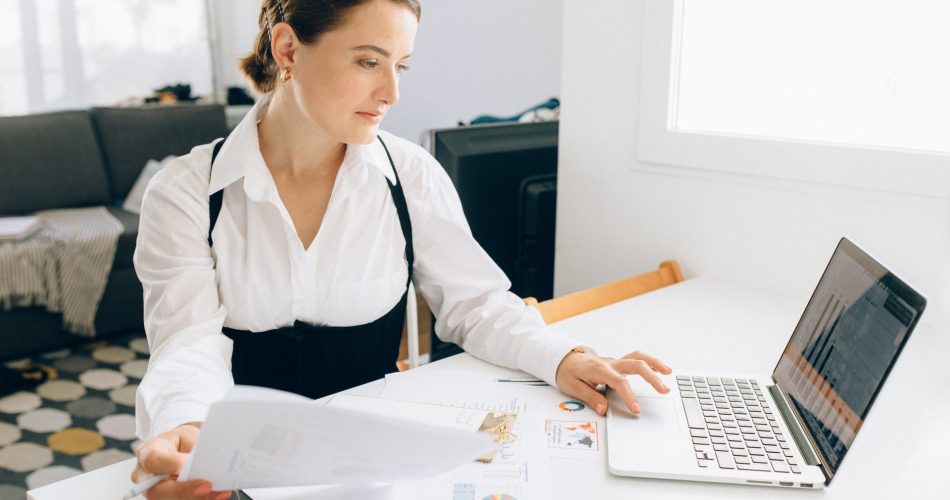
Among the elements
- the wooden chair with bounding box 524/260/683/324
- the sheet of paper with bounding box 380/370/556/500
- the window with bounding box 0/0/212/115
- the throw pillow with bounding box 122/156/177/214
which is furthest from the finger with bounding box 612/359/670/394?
the window with bounding box 0/0/212/115

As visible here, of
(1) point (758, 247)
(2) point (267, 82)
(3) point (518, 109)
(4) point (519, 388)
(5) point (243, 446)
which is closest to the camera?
(5) point (243, 446)

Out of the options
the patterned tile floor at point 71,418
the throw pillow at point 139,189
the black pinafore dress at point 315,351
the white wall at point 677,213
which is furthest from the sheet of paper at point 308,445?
the throw pillow at point 139,189

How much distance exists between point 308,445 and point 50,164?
3.31 meters

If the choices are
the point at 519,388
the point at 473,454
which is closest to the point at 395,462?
the point at 473,454

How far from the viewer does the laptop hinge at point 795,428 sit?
943 millimetres

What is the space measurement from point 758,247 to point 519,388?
0.74m

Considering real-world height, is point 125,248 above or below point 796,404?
below

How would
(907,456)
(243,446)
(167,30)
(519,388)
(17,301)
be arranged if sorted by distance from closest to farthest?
(243,446), (907,456), (519,388), (17,301), (167,30)

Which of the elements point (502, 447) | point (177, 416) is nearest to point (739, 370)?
point (502, 447)

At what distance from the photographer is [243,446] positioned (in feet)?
2.42

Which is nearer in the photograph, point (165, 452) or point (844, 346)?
point (165, 452)

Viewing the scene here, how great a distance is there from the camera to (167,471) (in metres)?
0.84

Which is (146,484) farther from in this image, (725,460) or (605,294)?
(605,294)

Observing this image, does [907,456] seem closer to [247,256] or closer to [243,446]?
[243,446]
